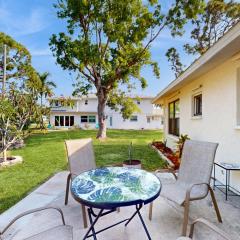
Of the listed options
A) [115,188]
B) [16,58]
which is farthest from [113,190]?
[16,58]

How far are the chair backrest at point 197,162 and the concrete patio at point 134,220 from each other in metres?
0.62

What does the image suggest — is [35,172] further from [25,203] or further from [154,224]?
[154,224]

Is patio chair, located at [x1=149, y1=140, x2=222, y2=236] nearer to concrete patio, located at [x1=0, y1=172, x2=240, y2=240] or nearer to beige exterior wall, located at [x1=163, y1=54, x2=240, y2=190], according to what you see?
concrete patio, located at [x1=0, y1=172, x2=240, y2=240]

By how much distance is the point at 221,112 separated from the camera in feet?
19.8

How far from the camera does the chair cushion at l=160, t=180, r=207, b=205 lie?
3.45 metres

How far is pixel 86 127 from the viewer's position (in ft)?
121

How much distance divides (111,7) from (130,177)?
635 inches

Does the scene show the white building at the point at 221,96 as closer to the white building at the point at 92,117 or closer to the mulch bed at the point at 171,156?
the mulch bed at the point at 171,156

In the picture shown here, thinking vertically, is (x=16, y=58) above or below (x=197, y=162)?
above

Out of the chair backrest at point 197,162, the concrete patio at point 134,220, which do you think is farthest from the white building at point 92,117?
the chair backrest at point 197,162

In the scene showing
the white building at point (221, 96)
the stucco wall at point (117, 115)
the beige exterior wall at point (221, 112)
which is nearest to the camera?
the white building at point (221, 96)

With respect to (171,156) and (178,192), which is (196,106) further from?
(178,192)

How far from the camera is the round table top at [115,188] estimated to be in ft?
8.25

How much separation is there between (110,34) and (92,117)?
2280 centimetres
